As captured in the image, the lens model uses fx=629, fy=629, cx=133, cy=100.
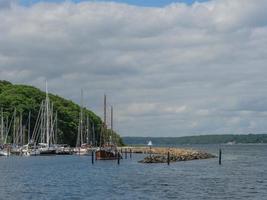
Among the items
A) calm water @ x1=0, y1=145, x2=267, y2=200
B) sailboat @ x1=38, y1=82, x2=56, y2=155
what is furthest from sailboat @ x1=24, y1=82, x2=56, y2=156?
calm water @ x1=0, y1=145, x2=267, y2=200

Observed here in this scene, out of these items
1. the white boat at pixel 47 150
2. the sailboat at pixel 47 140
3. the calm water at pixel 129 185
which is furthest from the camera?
the sailboat at pixel 47 140

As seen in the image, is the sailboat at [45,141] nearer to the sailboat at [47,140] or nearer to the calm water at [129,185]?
the sailboat at [47,140]

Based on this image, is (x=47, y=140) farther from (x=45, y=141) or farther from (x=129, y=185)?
(x=129, y=185)

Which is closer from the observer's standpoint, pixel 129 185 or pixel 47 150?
pixel 129 185

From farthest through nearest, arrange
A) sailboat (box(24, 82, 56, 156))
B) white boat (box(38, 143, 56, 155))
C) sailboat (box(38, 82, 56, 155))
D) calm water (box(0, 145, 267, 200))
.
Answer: sailboat (box(24, 82, 56, 156)) → sailboat (box(38, 82, 56, 155)) → white boat (box(38, 143, 56, 155)) → calm water (box(0, 145, 267, 200))

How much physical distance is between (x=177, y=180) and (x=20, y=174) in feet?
84.8

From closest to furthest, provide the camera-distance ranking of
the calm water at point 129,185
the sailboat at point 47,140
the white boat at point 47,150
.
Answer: the calm water at point 129,185 < the white boat at point 47,150 < the sailboat at point 47,140

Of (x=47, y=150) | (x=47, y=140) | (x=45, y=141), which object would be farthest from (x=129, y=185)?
(x=45, y=141)

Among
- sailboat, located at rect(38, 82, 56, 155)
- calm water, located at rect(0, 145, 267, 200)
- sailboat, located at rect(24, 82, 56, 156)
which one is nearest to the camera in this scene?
calm water, located at rect(0, 145, 267, 200)

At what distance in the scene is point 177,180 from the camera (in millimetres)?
81375

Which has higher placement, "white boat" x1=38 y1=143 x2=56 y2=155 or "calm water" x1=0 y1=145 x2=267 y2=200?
"white boat" x1=38 y1=143 x2=56 y2=155

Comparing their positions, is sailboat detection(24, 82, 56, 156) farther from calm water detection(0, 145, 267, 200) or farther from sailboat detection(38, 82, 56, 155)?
calm water detection(0, 145, 267, 200)

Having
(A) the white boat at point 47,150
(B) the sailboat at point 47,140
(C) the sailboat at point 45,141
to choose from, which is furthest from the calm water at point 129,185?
(C) the sailboat at point 45,141

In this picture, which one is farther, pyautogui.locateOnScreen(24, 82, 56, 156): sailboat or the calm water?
pyautogui.locateOnScreen(24, 82, 56, 156): sailboat
